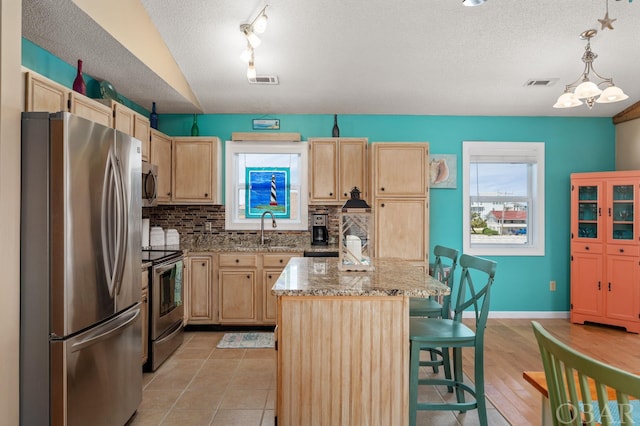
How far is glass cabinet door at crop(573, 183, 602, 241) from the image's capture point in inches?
167

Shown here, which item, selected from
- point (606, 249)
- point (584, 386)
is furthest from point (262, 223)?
point (606, 249)

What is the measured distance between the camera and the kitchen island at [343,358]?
1934 millimetres

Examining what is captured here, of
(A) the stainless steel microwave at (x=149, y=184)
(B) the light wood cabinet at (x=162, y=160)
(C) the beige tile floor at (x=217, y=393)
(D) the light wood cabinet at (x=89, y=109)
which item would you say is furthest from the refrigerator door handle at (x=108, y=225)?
(B) the light wood cabinet at (x=162, y=160)

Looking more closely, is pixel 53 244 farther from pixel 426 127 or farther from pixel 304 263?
pixel 426 127

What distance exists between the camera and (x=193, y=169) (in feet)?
14.0

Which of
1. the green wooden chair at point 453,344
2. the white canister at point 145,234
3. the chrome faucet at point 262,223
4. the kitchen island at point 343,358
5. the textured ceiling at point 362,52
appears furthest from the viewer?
the chrome faucet at point 262,223

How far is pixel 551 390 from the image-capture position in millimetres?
1025

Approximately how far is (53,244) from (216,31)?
7.16 feet

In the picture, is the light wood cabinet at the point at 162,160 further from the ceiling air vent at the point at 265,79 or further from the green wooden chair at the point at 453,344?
the green wooden chair at the point at 453,344

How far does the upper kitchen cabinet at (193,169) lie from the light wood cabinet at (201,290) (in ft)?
2.30

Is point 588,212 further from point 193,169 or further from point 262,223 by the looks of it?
point 193,169

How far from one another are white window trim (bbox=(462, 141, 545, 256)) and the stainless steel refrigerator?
3873mm

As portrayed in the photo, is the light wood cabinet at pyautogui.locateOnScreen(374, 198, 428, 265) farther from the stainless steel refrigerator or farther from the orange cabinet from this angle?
the stainless steel refrigerator

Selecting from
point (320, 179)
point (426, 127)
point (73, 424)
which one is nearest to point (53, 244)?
point (73, 424)
